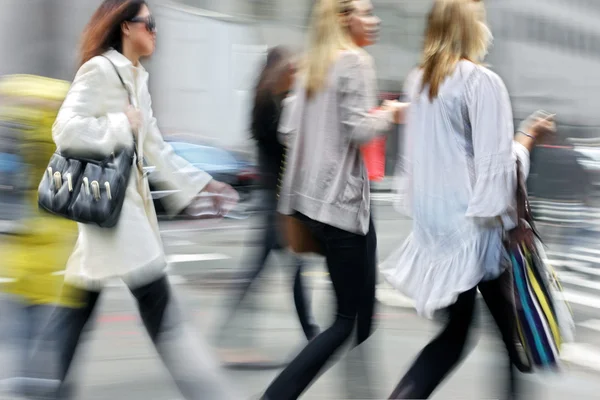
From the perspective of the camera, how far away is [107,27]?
3.57 metres

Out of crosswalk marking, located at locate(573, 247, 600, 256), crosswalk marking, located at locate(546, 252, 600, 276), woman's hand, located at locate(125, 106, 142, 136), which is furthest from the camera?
crosswalk marking, located at locate(546, 252, 600, 276)

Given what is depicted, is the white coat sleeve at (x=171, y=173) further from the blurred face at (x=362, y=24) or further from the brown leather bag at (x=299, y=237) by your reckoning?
the blurred face at (x=362, y=24)

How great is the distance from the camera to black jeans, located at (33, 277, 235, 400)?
11.7 feet

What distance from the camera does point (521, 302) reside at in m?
3.35

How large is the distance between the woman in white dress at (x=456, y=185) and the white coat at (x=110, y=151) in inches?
35.5

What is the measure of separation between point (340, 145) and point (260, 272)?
1970 millimetres

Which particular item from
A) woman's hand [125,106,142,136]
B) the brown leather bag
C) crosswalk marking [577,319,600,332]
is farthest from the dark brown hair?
crosswalk marking [577,319,600,332]

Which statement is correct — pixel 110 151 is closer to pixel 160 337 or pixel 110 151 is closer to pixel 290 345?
pixel 160 337

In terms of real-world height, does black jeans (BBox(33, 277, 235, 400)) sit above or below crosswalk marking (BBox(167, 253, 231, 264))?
above

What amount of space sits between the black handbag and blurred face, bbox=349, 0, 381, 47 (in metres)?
0.94

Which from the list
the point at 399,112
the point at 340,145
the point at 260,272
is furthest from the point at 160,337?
the point at 260,272

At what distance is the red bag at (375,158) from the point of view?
3.58m

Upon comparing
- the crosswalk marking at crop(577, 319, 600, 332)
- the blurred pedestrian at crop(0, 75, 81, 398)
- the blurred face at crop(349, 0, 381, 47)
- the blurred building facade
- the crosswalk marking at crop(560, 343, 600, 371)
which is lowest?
the blurred building facade

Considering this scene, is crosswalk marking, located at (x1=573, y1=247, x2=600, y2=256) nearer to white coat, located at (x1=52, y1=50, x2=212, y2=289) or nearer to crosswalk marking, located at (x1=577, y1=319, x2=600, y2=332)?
crosswalk marking, located at (x1=577, y1=319, x2=600, y2=332)
